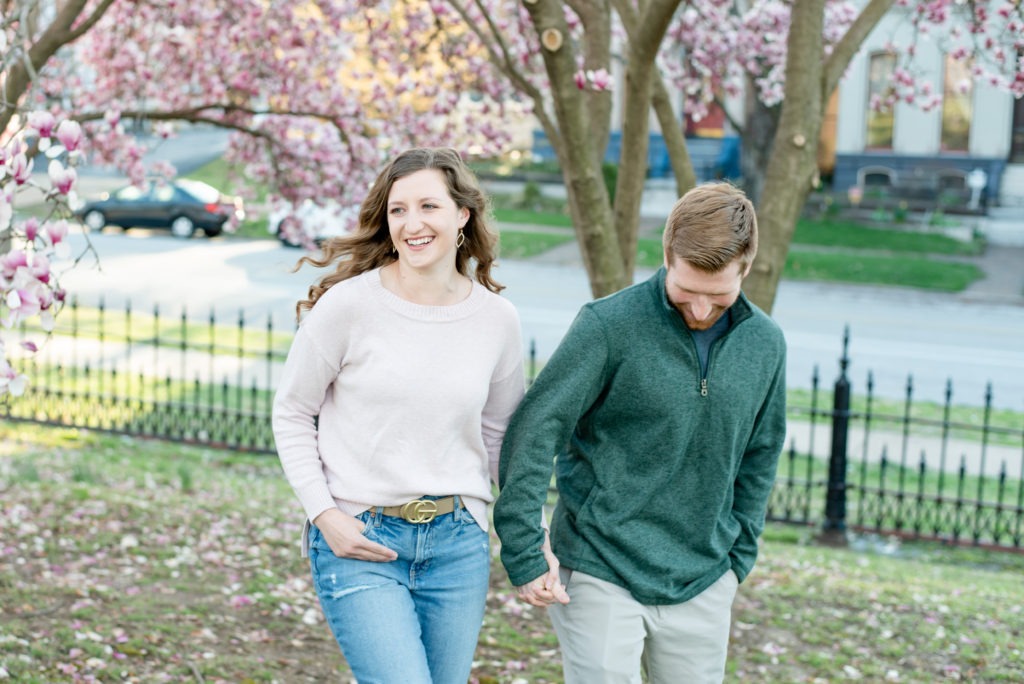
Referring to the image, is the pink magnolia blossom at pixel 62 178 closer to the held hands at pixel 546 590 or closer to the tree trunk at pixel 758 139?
the held hands at pixel 546 590

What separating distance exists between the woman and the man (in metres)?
0.15

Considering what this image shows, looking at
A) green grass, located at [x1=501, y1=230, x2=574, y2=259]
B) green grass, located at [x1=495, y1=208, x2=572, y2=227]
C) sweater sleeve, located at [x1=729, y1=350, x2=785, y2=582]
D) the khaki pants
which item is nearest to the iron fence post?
sweater sleeve, located at [x1=729, y1=350, x2=785, y2=582]

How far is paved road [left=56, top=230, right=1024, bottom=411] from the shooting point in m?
13.5

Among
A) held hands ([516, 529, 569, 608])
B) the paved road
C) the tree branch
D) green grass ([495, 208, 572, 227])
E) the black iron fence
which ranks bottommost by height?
→ the black iron fence

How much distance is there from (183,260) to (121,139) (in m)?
14.8

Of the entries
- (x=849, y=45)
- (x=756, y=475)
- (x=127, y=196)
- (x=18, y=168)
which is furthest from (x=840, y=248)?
(x=18, y=168)

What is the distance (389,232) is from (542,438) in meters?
0.66

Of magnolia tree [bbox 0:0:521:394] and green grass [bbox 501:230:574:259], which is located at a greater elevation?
magnolia tree [bbox 0:0:521:394]

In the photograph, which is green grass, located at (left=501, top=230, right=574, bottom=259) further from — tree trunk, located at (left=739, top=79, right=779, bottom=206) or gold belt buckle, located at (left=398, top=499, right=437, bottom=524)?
gold belt buckle, located at (left=398, top=499, right=437, bottom=524)

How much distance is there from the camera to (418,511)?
2.79m

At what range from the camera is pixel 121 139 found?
8203 mm

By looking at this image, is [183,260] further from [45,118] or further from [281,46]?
[45,118]

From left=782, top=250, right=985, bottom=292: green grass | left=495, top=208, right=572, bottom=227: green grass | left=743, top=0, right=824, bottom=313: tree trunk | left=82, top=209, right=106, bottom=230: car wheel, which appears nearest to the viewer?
left=743, top=0, right=824, bottom=313: tree trunk

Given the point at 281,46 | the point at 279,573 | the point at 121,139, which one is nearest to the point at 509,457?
the point at 279,573
